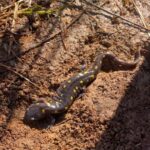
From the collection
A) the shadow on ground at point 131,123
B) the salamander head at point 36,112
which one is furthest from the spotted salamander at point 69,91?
the shadow on ground at point 131,123

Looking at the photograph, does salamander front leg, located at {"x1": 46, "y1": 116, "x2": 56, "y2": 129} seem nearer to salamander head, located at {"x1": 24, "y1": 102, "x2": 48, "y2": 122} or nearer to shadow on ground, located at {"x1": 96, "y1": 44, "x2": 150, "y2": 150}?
salamander head, located at {"x1": 24, "y1": 102, "x2": 48, "y2": 122}

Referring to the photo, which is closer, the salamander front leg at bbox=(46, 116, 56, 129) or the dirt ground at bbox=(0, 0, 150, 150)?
the dirt ground at bbox=(0, 0, 150, 150)

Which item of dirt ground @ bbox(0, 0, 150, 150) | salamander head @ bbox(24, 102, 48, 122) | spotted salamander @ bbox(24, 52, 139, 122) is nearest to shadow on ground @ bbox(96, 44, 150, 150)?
dirt ground @ bbox(0, 0, 150, 150)

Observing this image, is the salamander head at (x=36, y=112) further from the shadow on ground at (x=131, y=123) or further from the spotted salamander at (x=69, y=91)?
the shadow on ground at (x=131, y=123)

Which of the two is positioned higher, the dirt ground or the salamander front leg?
the dirt ground

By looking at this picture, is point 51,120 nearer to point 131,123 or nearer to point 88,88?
point 88,88

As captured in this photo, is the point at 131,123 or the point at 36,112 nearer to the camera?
the point at 131,123

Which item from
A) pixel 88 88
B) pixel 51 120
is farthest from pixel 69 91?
pixel 51 120
